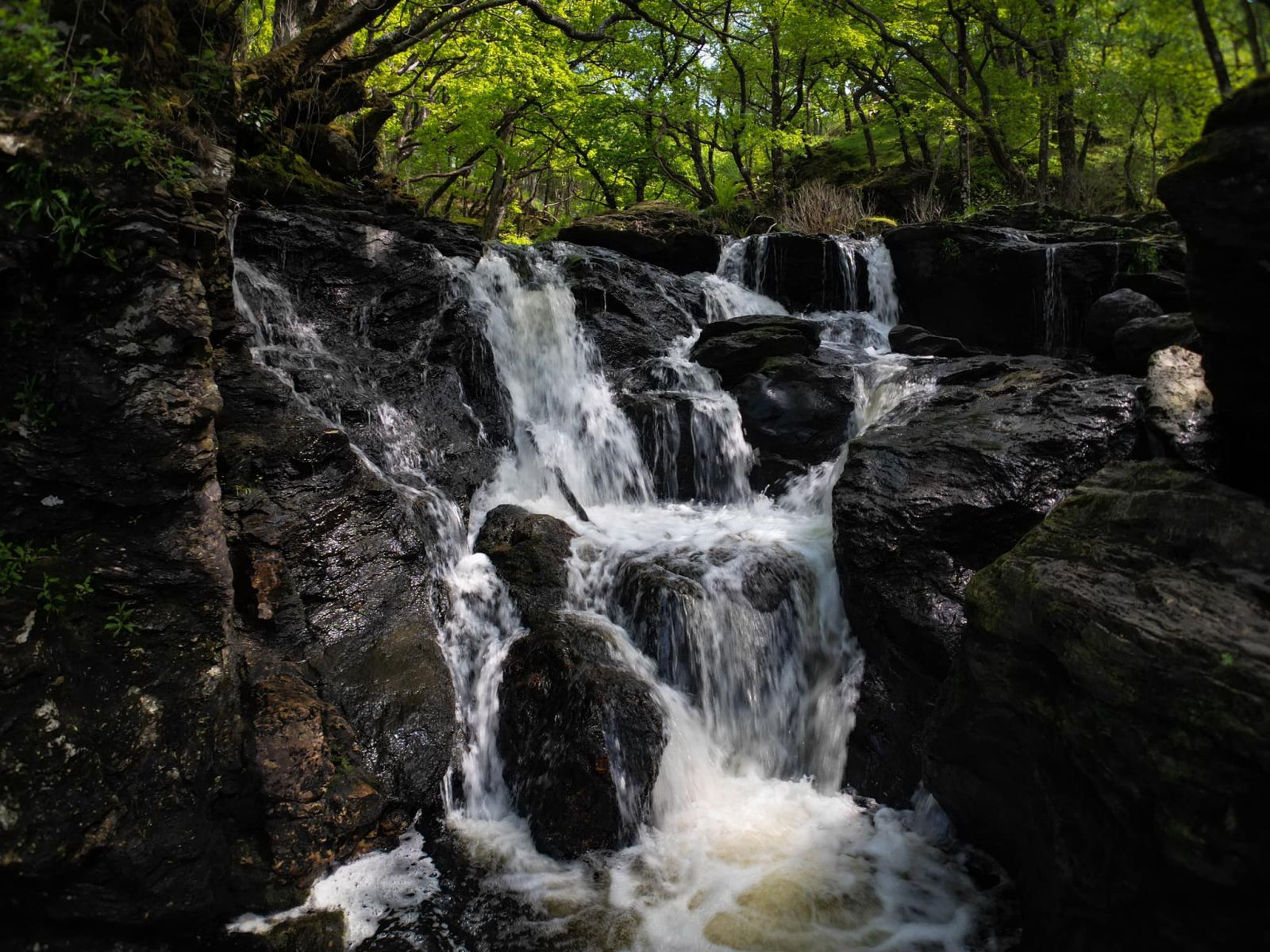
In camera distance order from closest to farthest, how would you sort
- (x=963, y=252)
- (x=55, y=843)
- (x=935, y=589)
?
(x=55, y=843) < (x=935, y=589) < (x=963, y=252)

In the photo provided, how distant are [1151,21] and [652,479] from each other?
6.67 meters

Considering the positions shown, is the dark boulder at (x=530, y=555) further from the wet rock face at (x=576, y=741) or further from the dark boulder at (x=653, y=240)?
the dark boulder at (x=653, y=240)

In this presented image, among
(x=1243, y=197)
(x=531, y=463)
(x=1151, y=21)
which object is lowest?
(x=531, y=463)

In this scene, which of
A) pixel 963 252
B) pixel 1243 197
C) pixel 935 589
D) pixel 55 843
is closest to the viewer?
pixel 1243 197

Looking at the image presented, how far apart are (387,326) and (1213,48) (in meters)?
7.91

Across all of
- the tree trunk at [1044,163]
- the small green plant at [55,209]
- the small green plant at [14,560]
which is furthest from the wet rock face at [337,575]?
the tree trunk at [1044,163]

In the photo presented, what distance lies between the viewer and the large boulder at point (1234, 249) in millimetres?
2725

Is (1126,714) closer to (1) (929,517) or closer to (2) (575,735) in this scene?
(1) (929,517)

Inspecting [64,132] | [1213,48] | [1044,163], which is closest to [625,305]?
[64,132]

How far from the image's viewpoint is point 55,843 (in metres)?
3.46

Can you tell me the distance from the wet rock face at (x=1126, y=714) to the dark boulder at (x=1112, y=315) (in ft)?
20.1

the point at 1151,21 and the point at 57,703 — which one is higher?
the point at 1151,21

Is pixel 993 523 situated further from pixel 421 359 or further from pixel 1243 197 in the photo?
pixel 421 359

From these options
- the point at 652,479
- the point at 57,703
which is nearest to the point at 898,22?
the point at 652,479
